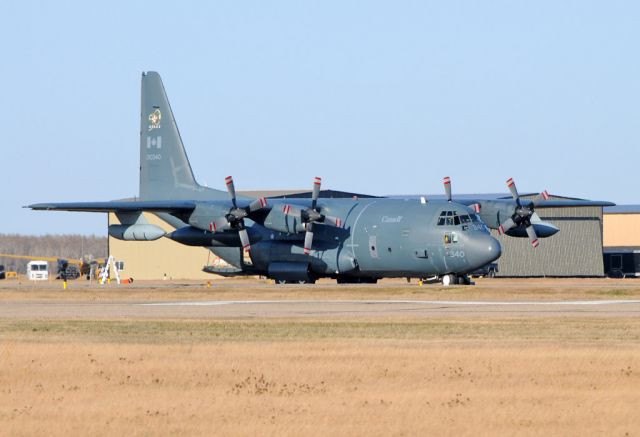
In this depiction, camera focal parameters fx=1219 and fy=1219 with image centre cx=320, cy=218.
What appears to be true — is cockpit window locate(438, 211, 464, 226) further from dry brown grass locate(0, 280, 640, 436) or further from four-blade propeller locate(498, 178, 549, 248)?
dry brown grass locate(0, 280, 640, 436)

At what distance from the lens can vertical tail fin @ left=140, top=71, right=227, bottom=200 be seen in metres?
74.4

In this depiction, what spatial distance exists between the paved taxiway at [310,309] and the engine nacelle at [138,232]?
1683cm

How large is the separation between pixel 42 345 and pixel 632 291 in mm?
35092

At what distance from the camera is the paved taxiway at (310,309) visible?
131 feet

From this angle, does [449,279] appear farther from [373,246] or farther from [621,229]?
[621,229]

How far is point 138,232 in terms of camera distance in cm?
6812

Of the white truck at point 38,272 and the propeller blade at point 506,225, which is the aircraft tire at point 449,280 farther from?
the white truck at point 38,272

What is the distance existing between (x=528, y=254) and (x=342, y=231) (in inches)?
1658

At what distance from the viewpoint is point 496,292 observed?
178ft

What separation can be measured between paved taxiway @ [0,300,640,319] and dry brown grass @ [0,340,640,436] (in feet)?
36.5

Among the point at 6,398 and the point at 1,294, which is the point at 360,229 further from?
the point at 6,398

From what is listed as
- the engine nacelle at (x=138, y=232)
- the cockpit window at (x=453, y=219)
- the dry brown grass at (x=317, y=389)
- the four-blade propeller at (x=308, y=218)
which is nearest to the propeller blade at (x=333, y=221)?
the four-blade propeller at (x=308, y=218)

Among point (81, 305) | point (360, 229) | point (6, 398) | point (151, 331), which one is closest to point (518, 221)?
point (360, 229)

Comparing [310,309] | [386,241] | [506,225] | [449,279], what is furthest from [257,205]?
[310,309]
